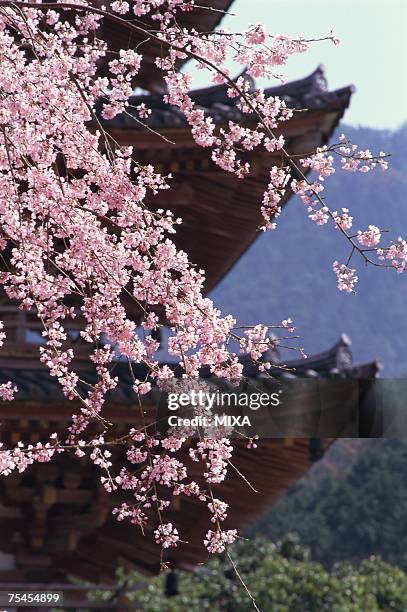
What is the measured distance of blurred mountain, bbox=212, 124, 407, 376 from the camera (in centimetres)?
9575

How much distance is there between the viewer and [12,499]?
10.4 m

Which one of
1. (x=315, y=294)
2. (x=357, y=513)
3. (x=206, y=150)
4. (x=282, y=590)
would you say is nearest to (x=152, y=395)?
(x=206, y=150)

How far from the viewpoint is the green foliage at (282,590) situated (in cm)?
2278

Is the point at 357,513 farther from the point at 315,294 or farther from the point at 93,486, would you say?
the point at 315,294

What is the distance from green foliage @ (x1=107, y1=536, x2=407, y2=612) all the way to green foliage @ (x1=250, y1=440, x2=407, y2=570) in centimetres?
1957

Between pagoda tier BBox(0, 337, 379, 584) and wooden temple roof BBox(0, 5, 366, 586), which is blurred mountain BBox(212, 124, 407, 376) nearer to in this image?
pagoda tier BBox(0, 337, 379, 584)

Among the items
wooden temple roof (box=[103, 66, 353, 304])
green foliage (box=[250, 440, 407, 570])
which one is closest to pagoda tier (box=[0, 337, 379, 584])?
wooden temple roof (box=[103, 66, 353, 304])

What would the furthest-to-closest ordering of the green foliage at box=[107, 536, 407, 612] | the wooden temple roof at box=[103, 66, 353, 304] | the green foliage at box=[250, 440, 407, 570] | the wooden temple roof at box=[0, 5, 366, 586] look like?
the green foliage at box=[250, 440, 407, 570] → the green foliage at box=[107, 536, 407, 612] → the wooden temple roof at box=[103, 66, 353, 304] → the wooden temple roof at box=[0, 5, 366, 586]

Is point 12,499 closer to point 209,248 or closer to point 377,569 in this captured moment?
point 209,248

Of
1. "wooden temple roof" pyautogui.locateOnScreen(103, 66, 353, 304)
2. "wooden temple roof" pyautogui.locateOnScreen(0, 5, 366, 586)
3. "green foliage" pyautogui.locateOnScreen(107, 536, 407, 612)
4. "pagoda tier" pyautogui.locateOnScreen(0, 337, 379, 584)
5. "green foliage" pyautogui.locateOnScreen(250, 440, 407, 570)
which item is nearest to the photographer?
"pagoda tier" pyautogui.locateOnScreen(0, 337, 379, 584)

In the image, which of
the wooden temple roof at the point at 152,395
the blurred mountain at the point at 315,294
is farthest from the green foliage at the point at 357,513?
the blurred mountain at the point at 315,294

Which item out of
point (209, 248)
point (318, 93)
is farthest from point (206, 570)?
point (318, 93)

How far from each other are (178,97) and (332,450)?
56.1 m

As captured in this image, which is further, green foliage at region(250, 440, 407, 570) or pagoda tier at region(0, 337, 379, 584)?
green foliage at region(250, 440, 407, 570)
